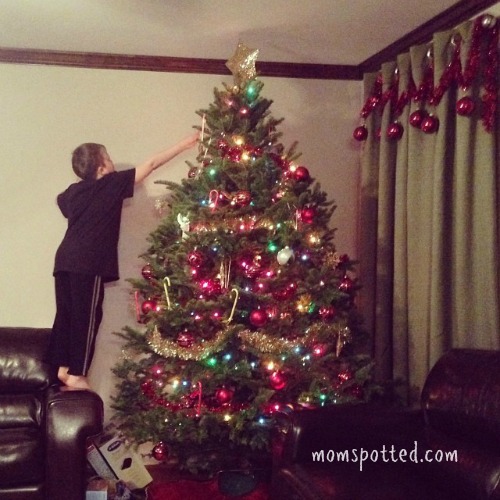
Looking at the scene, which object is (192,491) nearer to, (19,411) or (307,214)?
(19,411)

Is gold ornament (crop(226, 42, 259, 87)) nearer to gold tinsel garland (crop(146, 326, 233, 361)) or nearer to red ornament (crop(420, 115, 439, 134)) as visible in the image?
red ornament (crop(420, 115, 439, 134))

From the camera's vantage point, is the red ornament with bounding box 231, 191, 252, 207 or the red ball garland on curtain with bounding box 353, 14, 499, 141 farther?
the red ornament with bounding box 231, 191, 252, 207

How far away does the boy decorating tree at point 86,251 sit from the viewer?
3.43 m

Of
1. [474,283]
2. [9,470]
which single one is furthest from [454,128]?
[9,470]

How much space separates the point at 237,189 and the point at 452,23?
139 centimetres

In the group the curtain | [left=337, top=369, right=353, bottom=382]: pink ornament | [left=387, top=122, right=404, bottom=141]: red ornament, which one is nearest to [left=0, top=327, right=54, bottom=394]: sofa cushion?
[left=337, top=369, right=353, bottom=382]: pink ornament

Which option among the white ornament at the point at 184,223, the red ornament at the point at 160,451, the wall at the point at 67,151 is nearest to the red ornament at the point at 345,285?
the white ornament at the point at 184,223

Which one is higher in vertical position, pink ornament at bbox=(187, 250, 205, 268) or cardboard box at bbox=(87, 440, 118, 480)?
pink ornament at bbox=(187, 250, 205, 268)

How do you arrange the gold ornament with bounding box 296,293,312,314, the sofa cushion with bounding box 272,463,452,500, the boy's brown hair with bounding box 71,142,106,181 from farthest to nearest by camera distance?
the boy's brown hair with bounding box 71,142,106,181 < the gold ornament with bounding box 296,293,312,314 < the sofa cushion with bounding box 272,463,452,500

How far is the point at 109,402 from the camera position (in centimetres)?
392

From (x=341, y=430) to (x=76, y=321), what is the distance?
1602 millimetres

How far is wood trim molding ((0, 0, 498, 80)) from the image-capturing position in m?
3.87

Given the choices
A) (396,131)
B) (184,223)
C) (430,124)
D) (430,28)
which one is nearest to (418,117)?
(430,124)

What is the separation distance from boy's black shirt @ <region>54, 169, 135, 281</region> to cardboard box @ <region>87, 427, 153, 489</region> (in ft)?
2.93
